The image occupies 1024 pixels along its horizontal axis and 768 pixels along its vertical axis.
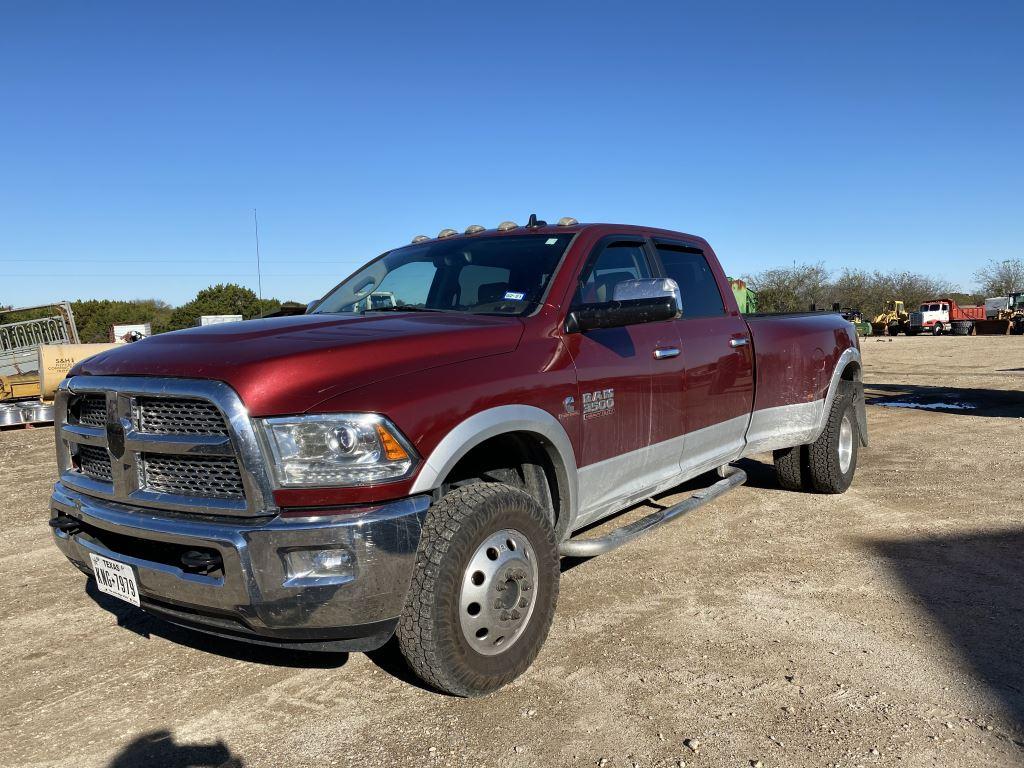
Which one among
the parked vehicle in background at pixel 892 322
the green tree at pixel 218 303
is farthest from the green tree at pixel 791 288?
the green tree at pixel 218 303

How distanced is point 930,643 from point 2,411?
12.3m

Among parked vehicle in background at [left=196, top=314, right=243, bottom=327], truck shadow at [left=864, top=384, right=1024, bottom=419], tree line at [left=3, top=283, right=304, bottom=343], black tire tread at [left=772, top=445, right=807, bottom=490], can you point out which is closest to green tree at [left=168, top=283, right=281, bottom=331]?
tree line at [left=3, top=283, right=304, bottom=343]

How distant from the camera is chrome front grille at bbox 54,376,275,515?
8.21 feet

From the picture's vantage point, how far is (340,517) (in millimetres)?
2488

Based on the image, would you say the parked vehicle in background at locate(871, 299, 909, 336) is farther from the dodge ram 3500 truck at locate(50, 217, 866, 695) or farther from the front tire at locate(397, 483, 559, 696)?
the front tire at locate(397, 483, 559, 696)

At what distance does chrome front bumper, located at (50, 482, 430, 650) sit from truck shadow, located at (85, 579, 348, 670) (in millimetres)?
586

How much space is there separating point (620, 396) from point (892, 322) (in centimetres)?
5921

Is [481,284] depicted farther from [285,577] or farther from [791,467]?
[791,467]

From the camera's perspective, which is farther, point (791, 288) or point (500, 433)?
point (791, 288)

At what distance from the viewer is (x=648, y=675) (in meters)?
3.10

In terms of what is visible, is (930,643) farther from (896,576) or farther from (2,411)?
(2,411)

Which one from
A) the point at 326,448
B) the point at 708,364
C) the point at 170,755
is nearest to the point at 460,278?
the point at 708,364

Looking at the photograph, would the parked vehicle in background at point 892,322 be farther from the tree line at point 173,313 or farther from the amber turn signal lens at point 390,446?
the amber turn signal lens at point 390,446

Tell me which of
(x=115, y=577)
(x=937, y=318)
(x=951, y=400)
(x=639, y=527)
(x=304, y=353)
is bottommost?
(x=951, y=400)
